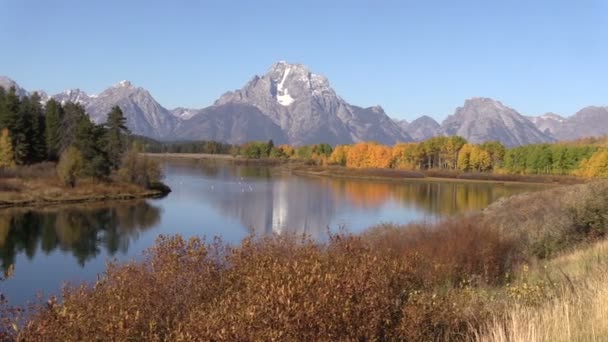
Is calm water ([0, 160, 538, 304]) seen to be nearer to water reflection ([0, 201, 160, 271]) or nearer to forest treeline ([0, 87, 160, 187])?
water reflection ([0, 201, 160, 271])

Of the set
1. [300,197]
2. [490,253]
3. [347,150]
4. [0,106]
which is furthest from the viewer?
[347,150]

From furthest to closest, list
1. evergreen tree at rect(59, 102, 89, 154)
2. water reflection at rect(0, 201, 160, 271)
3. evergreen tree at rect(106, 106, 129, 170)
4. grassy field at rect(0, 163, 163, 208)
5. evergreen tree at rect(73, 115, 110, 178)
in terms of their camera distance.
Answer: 1. evergreen tree at rect(59, 102, 89, 154)
2. evergreen tree at rect(106, 106, 129, 170)
3. evergreen tree at rect(73, 115, 110, 178)
4. grassy field at rect(0, 163, 163, 208)
5. water reflection at rect(0, 201, 160, 271)

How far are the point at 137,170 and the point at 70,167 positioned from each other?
10.8 meters

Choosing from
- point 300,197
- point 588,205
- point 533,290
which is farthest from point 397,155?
point 533,290

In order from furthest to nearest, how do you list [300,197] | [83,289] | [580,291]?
1. [300,197]
2. [580,291]
3. [83,289]

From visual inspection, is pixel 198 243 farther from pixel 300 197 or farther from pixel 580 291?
pixel 300 197

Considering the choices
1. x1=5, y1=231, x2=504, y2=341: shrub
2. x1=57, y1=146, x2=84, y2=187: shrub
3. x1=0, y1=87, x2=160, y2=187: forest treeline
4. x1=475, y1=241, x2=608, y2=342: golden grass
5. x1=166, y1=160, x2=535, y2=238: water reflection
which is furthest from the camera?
x1=0, y1=87, x2=160, y2=187: forest treeline

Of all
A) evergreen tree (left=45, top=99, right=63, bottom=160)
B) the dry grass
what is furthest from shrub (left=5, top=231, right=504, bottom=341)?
evergreen tree (left=45, top=99, right=63, bottom=160)

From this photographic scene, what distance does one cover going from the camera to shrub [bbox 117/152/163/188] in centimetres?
7719

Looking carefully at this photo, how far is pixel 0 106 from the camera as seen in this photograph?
267 ft

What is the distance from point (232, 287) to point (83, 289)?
1.82 metres

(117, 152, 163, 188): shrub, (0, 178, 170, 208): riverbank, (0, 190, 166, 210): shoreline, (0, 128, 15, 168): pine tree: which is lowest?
(0, 190, 166, 210): shoreline

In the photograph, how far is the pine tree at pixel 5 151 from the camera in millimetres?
73375

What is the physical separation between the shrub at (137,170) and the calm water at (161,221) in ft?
13.8
